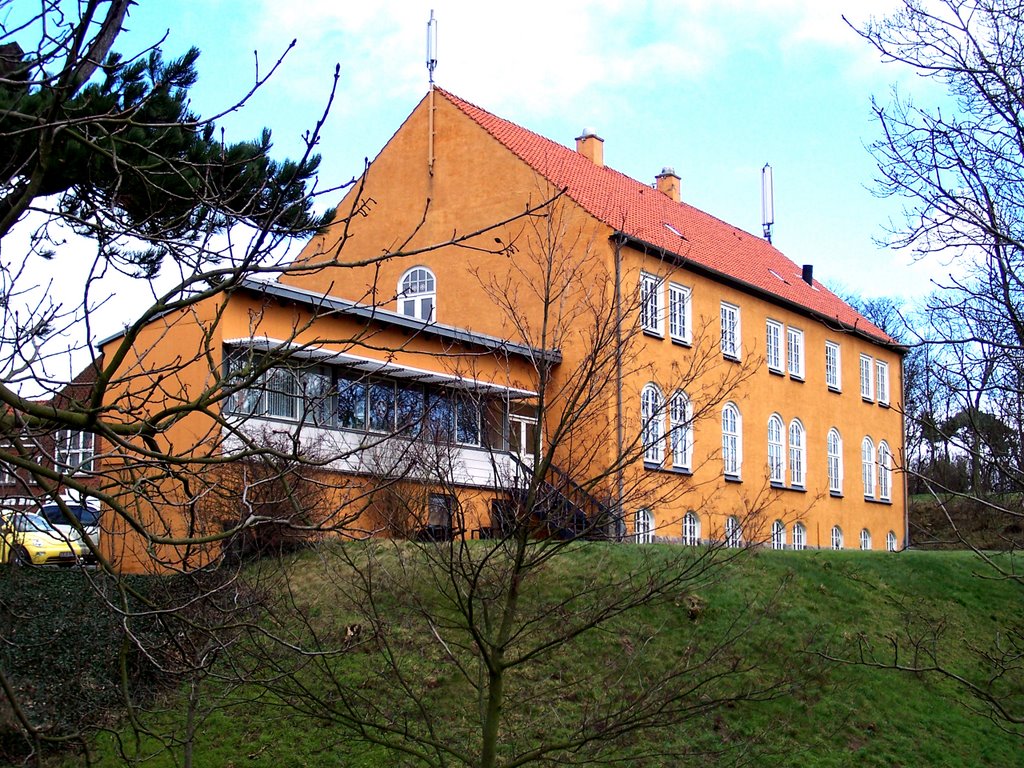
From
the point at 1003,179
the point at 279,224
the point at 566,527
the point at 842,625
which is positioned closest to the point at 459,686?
the point at 842,625

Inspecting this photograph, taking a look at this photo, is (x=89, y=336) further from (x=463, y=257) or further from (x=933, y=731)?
(x=463, y=257)

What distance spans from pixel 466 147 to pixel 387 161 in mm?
2753

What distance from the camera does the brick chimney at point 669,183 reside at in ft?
134

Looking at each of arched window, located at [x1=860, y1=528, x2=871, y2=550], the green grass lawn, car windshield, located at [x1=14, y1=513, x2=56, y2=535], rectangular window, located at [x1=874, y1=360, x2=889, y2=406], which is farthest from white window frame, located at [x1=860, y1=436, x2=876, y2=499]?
car windshield, located at [x1=14, y1=513, x2=56, y2=535]

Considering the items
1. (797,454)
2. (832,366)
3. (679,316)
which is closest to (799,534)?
(797,454)

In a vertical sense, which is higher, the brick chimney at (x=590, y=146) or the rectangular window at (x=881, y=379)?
the brick chimney at (x=590, y=146)

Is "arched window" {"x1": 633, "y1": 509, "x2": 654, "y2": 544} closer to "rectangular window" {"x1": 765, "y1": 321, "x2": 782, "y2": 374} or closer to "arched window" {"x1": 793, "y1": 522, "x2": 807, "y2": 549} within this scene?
"arched window" {"x1": 793, "y1": 522, "x2": 807, "y2": 549}

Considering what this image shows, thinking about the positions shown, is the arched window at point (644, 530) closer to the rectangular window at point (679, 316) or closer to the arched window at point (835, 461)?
the rectangular window at point (679, 316)

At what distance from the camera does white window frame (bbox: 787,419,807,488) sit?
3542 centimetres

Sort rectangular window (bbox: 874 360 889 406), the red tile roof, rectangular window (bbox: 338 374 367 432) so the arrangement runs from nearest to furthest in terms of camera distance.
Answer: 1. rectangular window (bbox: 338 374 367 432)
2. the red tile roof
3. rectangular window (bbox: 874 360 889 406)

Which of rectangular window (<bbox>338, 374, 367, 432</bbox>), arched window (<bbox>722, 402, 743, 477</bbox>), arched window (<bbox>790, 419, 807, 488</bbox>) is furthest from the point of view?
arched window (<bbox>790, 419, 807, 488</bbox>)

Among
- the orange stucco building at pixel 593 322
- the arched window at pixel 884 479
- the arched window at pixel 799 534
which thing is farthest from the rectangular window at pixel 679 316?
the arched window at pixel 884 479

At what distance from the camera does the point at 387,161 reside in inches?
1296

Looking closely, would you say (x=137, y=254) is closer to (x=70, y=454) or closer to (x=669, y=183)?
(x=70, y=454)
